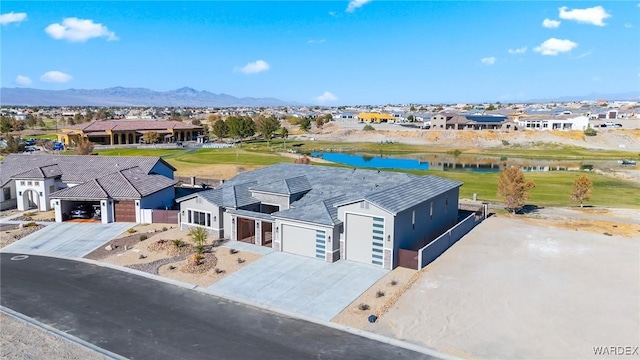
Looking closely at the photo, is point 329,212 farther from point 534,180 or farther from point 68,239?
point 534,180

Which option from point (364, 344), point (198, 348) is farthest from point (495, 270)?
point (198, 348)

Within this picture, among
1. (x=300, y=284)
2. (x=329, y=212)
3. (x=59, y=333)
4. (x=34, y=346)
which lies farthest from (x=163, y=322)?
(x=329, y=212)

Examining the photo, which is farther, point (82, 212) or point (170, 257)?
point (82, 212)

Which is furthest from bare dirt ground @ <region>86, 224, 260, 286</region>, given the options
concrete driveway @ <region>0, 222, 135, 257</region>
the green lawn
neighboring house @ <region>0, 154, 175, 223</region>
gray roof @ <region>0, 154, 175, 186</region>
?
the green lawn

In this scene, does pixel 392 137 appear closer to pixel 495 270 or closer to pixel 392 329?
pixel 495 270

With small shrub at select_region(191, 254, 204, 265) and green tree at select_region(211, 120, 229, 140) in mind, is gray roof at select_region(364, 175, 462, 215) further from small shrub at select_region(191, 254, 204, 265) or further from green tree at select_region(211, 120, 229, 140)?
green tree at select_region(211, 120, 229, 140)
